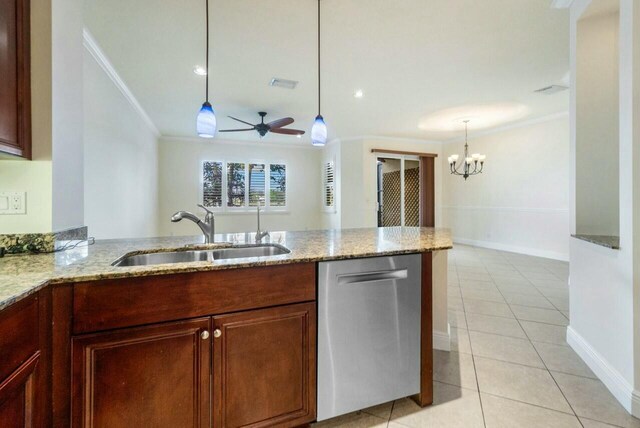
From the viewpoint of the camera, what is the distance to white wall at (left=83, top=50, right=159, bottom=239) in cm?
273

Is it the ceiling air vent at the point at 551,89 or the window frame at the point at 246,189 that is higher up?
the ceiling air vent at the point at 551,89

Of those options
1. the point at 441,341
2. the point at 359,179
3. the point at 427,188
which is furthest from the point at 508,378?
the point at 427,188

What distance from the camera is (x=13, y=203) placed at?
4.78ft

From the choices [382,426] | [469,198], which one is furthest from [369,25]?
[469,198]

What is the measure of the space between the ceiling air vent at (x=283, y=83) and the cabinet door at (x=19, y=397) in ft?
11.4

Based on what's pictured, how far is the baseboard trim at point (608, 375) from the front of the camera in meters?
1.54

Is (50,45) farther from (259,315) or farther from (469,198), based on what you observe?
(469,198)

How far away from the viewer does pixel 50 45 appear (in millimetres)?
1505

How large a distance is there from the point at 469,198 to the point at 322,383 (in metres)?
6.59

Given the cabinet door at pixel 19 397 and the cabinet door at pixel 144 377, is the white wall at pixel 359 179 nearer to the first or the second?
the cabinet door at pixel 144 377

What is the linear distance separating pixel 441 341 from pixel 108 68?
429 centimetres

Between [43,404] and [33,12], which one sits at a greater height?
[33,12]

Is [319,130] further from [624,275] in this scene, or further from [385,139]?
[385,139]

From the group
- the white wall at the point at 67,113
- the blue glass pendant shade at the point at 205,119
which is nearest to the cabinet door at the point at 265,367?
the white wall at the point at 67,113
